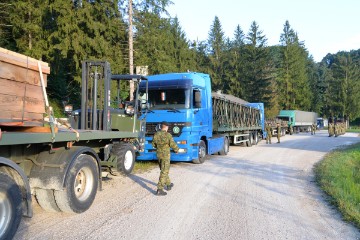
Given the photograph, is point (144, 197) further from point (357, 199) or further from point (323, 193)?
point (357, 199)

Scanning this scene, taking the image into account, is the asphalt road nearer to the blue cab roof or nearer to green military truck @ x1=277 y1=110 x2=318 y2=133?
the blue cab roof

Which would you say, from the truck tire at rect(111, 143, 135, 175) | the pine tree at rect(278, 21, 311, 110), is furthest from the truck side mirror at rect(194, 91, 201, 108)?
the pine tree at rect(278, 21, 311, 110)

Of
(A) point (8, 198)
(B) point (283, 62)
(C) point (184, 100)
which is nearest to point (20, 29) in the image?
(C) point (184, 100)

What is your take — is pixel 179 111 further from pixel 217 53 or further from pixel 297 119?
pixel 217 53

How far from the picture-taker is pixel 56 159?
17.6 ft

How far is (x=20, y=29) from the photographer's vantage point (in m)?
21.6

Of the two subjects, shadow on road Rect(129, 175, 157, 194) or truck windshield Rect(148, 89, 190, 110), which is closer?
shadow on road Rect(129, 175, 157, 194)

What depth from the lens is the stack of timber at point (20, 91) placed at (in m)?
4.58

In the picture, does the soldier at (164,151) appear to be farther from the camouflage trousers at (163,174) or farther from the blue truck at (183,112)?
the blue truck at (183,112)

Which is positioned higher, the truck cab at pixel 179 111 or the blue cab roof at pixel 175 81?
the blue cab roof at pixel 175 81

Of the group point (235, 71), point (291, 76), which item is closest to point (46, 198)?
point (235, 71)

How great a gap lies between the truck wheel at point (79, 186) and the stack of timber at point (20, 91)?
3.28 feet

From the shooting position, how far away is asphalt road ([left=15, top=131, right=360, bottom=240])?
501 cm

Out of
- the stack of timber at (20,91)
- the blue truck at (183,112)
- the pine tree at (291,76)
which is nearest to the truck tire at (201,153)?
the blue truck at (183,112)
